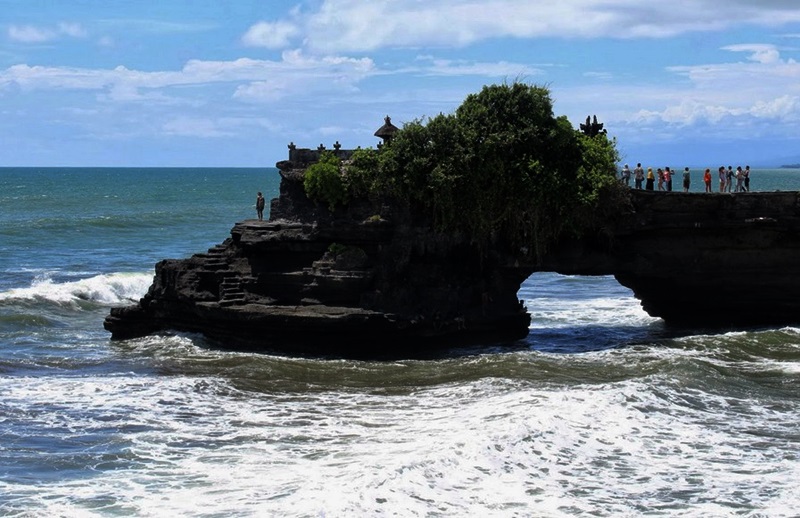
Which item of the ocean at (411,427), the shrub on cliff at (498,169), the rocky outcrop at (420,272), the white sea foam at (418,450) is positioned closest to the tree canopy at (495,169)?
the shrub on cliff at (498,169)

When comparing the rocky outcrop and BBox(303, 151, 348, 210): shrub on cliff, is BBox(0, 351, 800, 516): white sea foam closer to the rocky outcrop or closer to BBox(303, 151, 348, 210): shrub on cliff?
the rocky outcrop

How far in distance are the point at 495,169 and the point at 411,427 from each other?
8.44m

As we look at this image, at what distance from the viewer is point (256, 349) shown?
Result: 985 inches

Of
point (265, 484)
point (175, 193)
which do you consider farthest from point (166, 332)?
point (175, 193)

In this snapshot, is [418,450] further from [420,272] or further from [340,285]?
[420,272]

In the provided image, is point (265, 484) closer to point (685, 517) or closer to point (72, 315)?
point (685, 517)

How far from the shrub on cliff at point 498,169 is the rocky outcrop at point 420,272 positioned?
657mm

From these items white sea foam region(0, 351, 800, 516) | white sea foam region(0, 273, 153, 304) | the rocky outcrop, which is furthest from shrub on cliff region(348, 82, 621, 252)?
white sea foam region(0, 273, 153, 304)

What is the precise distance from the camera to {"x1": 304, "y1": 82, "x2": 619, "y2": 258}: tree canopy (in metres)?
24.9

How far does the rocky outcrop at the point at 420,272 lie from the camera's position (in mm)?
24609

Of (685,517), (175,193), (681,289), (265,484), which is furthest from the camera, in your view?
(175,193)

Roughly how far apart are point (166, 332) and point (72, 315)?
718cm

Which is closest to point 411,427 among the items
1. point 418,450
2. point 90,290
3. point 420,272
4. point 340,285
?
point 418,450

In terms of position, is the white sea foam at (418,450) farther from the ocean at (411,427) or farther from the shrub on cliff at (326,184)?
the shrub on cliff at (326,184)
